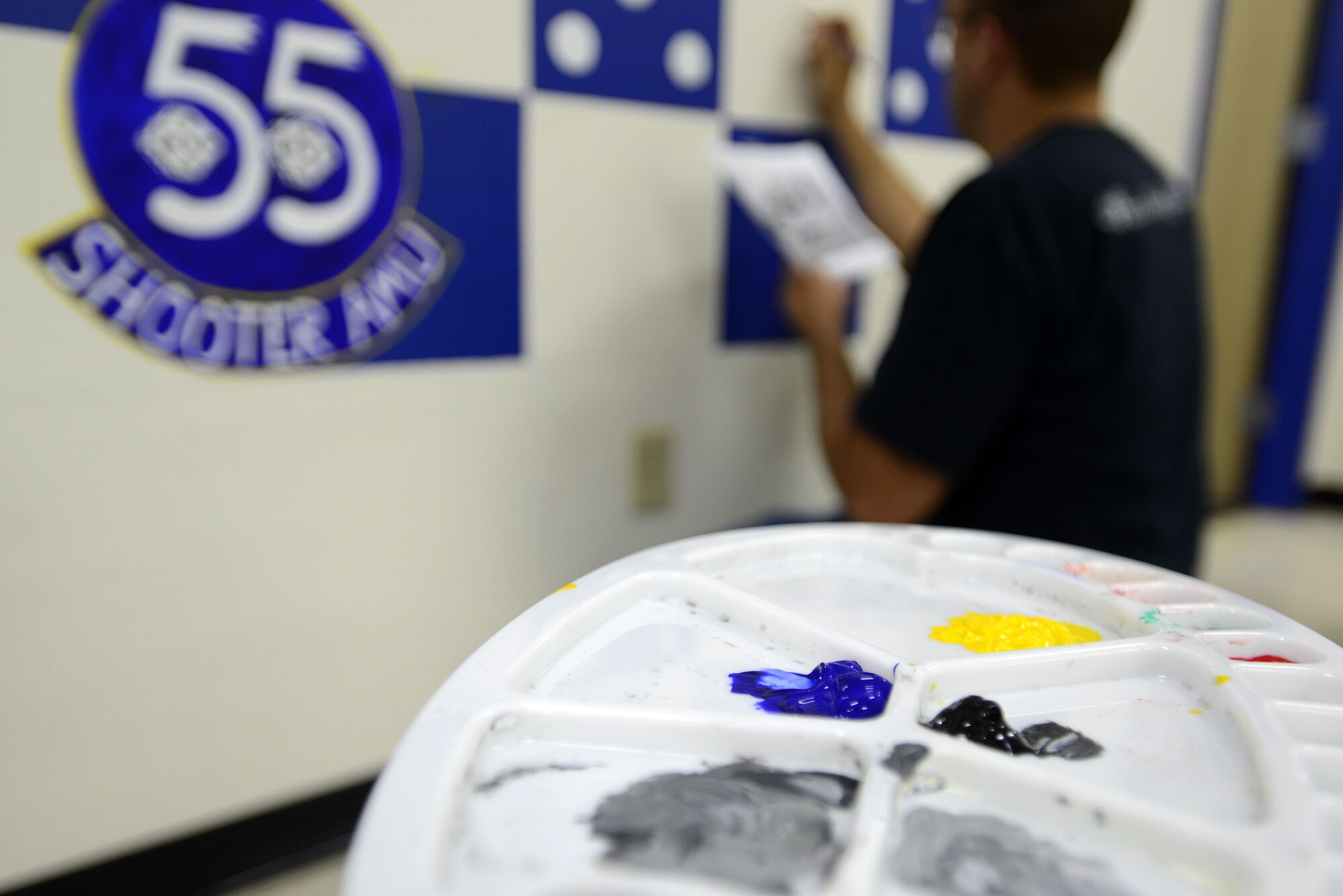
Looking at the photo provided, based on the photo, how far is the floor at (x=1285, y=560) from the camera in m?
1.85

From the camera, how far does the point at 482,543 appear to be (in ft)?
3.46

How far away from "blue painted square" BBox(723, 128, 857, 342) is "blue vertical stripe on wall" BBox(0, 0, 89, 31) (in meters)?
0.78

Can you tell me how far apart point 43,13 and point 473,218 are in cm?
42

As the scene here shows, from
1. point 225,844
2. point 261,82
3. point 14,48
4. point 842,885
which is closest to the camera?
point 842,885

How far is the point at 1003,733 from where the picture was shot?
37cm

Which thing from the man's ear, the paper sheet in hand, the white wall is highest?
the man's ear

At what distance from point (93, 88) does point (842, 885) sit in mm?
890

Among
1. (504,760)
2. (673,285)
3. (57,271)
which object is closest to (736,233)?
(673,285)

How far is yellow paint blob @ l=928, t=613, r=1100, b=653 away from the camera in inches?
17.9

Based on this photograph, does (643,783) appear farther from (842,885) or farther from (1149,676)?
(1149,676)

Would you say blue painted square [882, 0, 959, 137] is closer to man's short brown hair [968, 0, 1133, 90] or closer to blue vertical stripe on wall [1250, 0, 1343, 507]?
man's short brown hair [968, 0, 1133, 90]

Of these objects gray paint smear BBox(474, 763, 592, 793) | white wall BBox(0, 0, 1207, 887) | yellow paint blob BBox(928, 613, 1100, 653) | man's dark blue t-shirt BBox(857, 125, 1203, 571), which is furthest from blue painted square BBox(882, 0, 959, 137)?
gray paint smear BBox(474, 763, 592, 793)

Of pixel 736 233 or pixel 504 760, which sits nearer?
pixel 504 760

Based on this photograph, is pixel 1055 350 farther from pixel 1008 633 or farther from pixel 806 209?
pixel 1008 633
